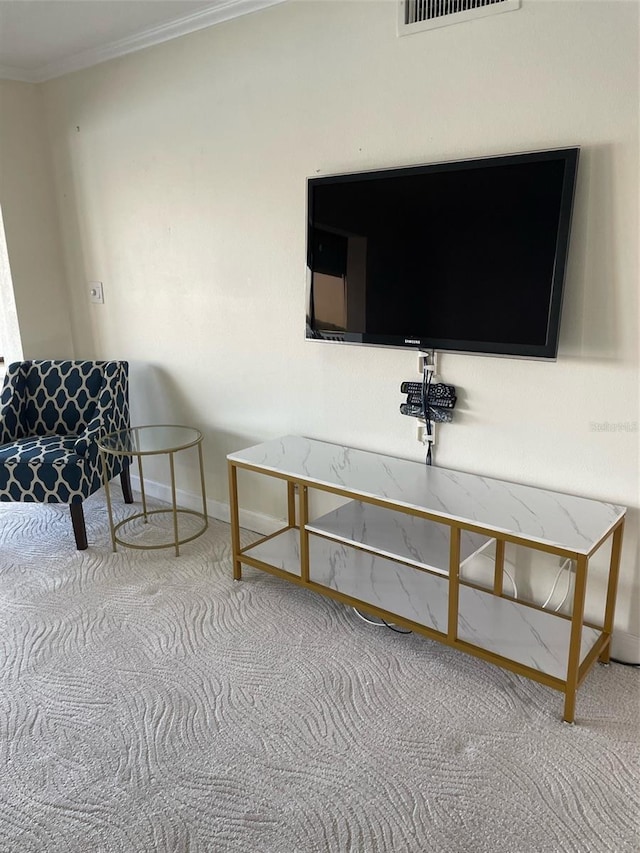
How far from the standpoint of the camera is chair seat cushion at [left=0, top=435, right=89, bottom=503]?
2980 mm

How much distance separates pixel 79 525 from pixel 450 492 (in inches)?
73.6

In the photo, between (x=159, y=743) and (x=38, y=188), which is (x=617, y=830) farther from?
(x=38, y=188)

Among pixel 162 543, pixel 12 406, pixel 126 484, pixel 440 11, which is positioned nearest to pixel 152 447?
pixel 126 484

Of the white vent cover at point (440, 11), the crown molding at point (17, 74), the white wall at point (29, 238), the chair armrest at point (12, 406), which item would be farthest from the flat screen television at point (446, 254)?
the crown molding at point (17, 74)

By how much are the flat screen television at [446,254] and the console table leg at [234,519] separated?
671 millimetres

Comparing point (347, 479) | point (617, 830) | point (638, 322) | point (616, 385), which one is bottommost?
point (617, 830)

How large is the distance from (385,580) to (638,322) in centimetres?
128

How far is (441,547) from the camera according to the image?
226 cm

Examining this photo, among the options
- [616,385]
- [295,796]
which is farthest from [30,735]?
[616,385]

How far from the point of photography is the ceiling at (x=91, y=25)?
8.67ft

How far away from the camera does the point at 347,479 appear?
233 centimetres

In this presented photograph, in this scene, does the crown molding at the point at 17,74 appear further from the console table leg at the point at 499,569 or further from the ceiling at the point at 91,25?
the console table leg at the point at 499,569

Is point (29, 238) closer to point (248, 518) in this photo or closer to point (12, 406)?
point (12, 406)

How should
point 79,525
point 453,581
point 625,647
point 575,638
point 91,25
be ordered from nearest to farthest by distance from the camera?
point 575,638 < point 453,581 < point 625,647 < point 91,25 < point 79,525
